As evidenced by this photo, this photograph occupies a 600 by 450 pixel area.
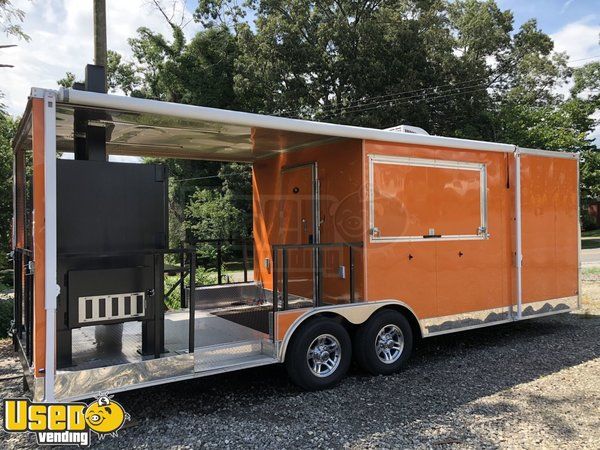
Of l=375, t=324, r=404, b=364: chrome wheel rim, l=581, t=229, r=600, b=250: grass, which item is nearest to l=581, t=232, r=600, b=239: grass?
l=581, t=229, r=600, b=250: grass

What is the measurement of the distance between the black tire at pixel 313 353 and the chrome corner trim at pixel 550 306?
117 inches

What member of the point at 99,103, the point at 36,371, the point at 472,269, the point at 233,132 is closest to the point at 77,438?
the point at 36,371

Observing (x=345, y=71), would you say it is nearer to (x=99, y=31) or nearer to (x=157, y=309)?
(x=99, y=31)

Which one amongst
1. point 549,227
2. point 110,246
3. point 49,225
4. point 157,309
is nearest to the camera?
point 49,225

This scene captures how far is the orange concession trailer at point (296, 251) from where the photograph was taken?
4.02 meters

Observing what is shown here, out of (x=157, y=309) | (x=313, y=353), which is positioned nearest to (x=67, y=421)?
(x=157, y=309)

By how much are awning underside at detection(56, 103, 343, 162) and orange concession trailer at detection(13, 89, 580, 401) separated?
36mm

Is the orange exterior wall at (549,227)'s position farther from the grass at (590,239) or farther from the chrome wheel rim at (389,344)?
the grass at (590,239)

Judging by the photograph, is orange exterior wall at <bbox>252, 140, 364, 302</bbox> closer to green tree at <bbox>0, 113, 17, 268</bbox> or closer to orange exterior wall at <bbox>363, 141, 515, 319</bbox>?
orange exterior wall at <bbox>363, 141, 515, 319</bbox>

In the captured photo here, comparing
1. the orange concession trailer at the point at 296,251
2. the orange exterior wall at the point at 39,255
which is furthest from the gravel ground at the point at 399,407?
the orange exterior wall at the point at 39,255

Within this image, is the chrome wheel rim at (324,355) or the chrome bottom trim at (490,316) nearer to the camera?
the chrome wheel rim at (324,355)

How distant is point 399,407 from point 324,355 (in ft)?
2.98

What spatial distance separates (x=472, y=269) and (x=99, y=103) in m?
4.66

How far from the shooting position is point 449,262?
19.9 feet
